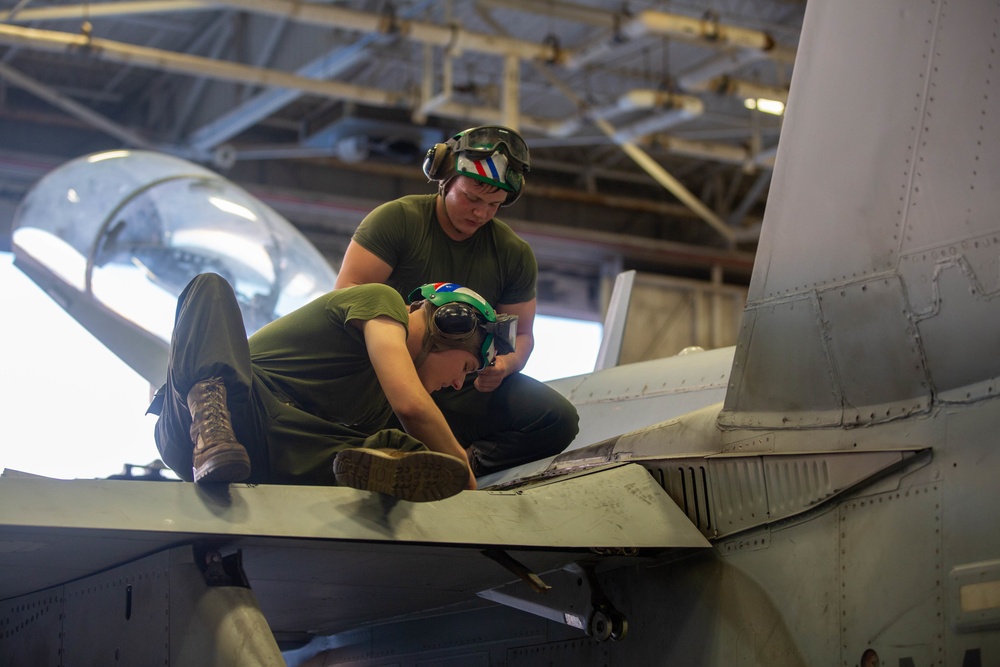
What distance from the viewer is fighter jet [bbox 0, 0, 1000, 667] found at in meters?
3.02

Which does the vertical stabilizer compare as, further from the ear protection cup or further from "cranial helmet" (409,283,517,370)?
the ear protection cup

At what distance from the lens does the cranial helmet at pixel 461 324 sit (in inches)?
143

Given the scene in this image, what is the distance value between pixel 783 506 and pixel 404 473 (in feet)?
3.61

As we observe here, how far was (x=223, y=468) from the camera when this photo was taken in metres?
3.15

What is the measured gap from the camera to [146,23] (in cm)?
1593

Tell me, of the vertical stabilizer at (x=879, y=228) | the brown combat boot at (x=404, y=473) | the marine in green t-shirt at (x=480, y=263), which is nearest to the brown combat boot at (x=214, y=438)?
the brown combat boot at (x=404, y=473)

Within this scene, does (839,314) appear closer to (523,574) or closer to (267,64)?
(523,574)

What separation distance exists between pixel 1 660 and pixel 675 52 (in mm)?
14780

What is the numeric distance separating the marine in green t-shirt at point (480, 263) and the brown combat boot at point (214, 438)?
36.1 inches

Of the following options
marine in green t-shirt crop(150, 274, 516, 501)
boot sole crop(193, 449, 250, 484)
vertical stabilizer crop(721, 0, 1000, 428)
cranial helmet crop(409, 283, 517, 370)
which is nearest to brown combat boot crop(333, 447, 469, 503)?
marine in green t-shirt crop(150, 274, 516, 501)

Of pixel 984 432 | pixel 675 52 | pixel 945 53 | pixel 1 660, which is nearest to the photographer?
pixel 984 432

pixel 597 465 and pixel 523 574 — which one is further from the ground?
pixel 597 465

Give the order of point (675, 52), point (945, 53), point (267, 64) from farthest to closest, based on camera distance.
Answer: point (675, 52) → point (267, 64) → point (945, 53)

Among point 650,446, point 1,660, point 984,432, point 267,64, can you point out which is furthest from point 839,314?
point 267,64
